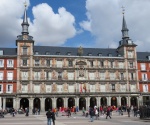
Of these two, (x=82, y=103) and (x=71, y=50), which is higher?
(x=71, y=50)

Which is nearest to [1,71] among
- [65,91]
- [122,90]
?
[65,91]

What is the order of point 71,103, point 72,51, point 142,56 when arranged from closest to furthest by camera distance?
point 71,103 → point 72,51 → point 142,56

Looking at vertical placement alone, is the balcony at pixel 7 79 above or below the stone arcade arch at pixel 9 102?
above

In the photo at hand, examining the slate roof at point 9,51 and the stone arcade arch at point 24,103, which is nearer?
the stone arcade arch at point 24,103

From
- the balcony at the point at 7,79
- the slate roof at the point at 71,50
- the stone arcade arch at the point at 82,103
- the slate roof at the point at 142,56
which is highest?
the slate roof at the point at 71,50

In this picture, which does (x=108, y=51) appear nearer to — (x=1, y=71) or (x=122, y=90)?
(x=122, y=90)

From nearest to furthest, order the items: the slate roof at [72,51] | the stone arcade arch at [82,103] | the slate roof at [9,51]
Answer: the slate roof at [9,51] < the slate roof at [72,51] < the stone arcade arch at [82,103]

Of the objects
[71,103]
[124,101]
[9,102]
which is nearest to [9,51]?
[9,102]

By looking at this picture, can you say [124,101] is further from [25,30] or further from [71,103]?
[25,30]

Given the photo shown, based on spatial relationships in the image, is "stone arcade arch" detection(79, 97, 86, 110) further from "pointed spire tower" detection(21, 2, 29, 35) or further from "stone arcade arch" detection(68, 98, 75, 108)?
"pointed spire tower" detection(21, 2, 29, 35)

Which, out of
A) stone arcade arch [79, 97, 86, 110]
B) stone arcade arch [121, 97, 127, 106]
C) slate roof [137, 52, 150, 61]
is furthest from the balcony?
slate roof [137, 52, 150, 61]

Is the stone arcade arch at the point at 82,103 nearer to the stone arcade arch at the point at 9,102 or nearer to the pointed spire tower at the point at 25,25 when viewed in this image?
the stone arcade arch at the point at 9,102

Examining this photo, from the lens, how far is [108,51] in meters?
75.8

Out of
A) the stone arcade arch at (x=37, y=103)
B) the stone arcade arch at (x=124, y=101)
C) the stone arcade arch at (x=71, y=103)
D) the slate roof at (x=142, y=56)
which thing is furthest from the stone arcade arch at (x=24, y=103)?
the slate roof at (x=142, y=56)
